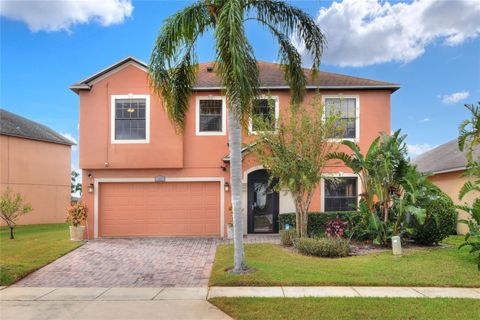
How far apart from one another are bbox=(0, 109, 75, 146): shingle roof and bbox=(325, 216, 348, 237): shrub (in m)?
19.2

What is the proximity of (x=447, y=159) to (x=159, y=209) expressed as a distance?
15494 millimetres

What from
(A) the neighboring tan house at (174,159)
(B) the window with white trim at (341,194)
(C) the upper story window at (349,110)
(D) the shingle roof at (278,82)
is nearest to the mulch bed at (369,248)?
(B) the window with white trim at (341,194)

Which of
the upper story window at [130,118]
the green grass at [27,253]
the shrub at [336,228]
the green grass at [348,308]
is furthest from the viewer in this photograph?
the upper story window at [130,118]

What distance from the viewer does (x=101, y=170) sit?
15438 mm

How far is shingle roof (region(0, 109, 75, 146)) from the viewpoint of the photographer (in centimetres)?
2245

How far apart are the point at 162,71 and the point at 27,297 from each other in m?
5.95

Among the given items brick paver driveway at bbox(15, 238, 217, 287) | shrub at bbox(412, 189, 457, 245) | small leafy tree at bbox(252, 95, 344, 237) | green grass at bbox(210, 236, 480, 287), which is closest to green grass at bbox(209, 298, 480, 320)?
green grass at bbox(210, 236, 480, 287)

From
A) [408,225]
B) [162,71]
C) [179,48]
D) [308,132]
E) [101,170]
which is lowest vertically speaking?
[408,225]

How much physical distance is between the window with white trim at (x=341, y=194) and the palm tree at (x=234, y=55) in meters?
5.92

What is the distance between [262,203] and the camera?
51.0ft

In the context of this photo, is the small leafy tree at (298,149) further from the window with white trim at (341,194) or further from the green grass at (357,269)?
the window with white trim at (341,194)

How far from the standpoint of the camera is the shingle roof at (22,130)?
884 inches

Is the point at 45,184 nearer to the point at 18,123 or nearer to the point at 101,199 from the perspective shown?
the point at 18,123

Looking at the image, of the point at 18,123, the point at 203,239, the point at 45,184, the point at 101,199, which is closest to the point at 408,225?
the point at 203,239
